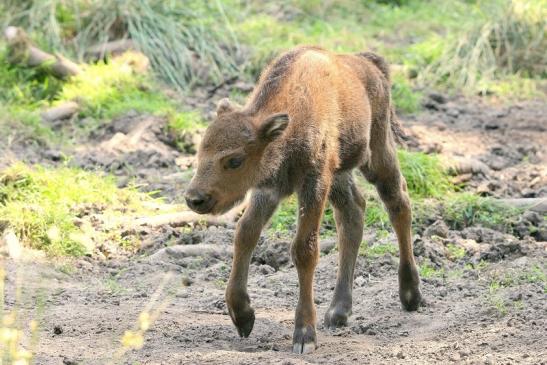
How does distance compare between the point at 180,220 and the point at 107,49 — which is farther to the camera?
the point at 107,49

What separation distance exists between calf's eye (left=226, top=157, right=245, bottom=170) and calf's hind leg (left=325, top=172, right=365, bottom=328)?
1.37 metres

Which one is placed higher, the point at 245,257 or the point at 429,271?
the point at 245,257

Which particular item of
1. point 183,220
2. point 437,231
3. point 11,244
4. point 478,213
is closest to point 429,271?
point 437,231

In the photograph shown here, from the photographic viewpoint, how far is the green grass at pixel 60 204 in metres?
9.30

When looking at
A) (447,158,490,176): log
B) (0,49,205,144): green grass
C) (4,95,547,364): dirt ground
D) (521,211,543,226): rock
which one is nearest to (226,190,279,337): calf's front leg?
(4,95,547,364): dirt ground

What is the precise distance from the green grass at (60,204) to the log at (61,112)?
1.79m

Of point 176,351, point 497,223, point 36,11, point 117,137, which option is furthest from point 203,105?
point 176,351

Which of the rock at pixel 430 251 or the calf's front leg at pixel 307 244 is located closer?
the calf's front leg at pixel 307 244

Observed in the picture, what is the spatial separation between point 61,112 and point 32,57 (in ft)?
4.02

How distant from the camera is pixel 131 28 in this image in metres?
14.4

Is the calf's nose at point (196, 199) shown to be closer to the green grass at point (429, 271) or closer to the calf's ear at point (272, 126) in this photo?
the calf's ear at point (272, 126)

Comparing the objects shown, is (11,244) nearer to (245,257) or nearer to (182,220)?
(182,220)

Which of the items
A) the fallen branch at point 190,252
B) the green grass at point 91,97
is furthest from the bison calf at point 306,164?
the green grass at point 91,97

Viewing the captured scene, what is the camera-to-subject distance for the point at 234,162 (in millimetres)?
6742
